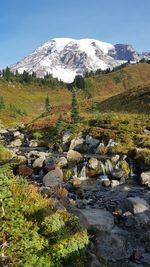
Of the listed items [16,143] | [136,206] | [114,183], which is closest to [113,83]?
[16,143]

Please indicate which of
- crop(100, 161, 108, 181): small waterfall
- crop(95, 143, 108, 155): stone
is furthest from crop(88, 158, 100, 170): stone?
crop(95, 143, 108, 155): stone

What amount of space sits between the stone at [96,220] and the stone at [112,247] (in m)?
0.42

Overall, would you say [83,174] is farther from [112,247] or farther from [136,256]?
[136,256]

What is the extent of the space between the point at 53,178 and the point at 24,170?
4840mm

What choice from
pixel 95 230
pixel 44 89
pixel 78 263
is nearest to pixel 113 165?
pixel 95 230

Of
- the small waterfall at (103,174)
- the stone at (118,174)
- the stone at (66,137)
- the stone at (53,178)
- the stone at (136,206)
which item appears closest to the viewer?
the stone at (136,206)

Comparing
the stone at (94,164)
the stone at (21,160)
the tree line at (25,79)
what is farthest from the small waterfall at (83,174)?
the tree line at (25,79)

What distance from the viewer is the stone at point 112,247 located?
784 inches

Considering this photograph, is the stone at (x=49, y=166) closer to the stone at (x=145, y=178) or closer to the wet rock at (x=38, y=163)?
the wet rock at (x=38, y=163)

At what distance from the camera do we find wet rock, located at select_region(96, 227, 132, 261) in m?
19.9

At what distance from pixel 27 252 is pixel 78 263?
2.87 meters

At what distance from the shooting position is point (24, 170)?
39844 millimetres

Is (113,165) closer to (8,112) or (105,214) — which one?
(105,214)

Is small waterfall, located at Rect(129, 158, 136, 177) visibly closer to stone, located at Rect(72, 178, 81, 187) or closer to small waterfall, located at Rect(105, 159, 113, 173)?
small waterfall, located at Rect(105, 159, 113, 173)
